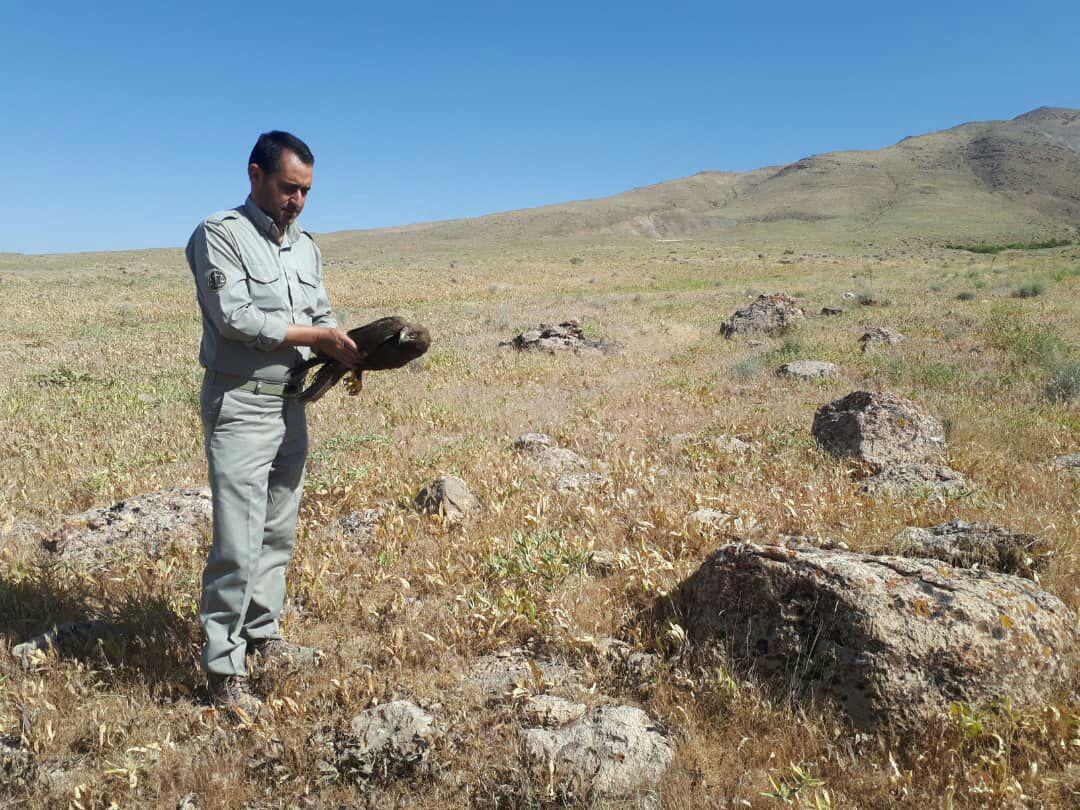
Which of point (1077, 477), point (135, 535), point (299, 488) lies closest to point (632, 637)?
point (299, 488)

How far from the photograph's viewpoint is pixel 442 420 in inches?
330

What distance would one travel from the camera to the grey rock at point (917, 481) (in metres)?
5.27

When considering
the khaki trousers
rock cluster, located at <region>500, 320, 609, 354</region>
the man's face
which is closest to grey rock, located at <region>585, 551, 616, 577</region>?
the khaki trousers

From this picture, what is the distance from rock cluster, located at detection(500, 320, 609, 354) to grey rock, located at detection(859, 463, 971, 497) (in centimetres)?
860

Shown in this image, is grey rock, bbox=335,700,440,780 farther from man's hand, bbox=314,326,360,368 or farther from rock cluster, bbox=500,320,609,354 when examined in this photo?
rock cluster, bbox=500,320,609,354

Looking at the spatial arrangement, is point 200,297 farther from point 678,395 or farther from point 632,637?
point 678,395

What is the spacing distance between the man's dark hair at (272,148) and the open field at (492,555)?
249 centimetres

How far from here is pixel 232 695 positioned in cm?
319

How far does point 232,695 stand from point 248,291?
195cm

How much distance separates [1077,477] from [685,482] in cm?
320

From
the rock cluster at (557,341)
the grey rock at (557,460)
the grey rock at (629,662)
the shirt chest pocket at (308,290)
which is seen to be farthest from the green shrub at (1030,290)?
the shirt chest pocket at (308,290)

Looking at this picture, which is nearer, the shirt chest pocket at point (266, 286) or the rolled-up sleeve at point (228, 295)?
the rolled-up sleeve at point (228, 295)

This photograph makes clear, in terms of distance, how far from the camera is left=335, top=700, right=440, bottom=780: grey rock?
2.76m

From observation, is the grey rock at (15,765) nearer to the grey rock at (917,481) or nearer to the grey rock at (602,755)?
the grey rock at (602,755)
